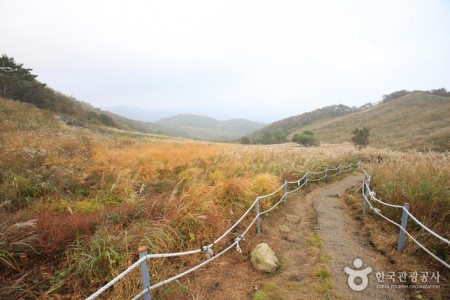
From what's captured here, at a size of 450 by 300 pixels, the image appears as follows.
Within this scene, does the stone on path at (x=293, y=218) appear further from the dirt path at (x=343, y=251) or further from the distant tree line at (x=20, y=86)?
the distant tree line at (x=20, y=86)

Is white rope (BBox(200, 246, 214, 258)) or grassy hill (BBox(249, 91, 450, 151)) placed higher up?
grassy hill (BBox(249, 91, 450, 151))

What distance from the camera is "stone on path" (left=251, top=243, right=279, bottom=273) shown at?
4266 millimetres

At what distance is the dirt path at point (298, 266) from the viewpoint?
3.62m

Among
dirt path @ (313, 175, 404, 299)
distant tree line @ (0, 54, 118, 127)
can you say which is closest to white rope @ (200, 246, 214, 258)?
dirt path @ (313, 175, 404, 299)

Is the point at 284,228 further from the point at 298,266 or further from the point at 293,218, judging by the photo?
the point at 298,266

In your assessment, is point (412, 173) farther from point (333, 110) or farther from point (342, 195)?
point (333, 110)

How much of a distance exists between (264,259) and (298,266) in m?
0.69

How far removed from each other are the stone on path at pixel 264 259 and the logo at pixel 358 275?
1268 millimetres

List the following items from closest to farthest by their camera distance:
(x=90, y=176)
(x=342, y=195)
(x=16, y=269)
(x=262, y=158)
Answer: (x=16, y=269), (x=90, y=176), (x=342, y=195), (x=262, y=158)

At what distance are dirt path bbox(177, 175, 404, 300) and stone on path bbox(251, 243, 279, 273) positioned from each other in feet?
0.34

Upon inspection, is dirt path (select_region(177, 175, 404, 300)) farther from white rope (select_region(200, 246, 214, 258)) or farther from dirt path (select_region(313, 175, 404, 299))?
white rope (select_region(200, 246, 214, 258))

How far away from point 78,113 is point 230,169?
40878 mm

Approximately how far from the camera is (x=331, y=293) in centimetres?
354

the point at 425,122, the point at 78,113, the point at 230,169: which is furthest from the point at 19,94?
the point at 425,122
